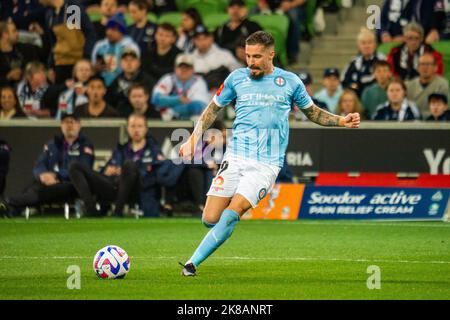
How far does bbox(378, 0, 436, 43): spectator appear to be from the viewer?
20.2m

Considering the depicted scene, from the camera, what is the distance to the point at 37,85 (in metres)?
20.5

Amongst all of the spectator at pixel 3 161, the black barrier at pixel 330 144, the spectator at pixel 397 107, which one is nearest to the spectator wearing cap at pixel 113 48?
the black barrier at pixel 330 144

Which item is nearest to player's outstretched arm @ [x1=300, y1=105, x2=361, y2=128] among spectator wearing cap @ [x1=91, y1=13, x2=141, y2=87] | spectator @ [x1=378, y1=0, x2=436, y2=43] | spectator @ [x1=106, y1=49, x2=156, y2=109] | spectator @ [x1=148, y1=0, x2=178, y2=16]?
spectator @ [x1=106, y1=49, x2=156, y2=109]

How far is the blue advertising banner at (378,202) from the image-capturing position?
16.9m

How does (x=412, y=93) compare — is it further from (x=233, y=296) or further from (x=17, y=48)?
(x=233, y=296)

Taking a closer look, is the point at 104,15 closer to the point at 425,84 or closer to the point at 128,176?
the point at 128,176

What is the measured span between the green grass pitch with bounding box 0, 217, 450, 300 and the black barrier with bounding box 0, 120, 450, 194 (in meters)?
1.51

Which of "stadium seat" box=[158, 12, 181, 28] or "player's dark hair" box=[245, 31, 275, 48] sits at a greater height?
"stadium seat" box=[158, 12, 181, 28]

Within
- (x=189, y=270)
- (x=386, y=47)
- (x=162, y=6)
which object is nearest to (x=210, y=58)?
(x=386, y=47)

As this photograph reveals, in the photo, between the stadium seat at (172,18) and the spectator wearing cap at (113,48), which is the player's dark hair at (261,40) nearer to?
the spectator wearing cap at (113,48)

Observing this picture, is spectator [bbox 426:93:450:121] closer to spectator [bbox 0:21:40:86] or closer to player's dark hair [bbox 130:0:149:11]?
player's dark hair [bbox 130:0:149:11]

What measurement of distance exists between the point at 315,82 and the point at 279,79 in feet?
36.4

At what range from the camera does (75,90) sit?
20.0m

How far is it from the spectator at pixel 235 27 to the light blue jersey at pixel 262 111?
364 inches
